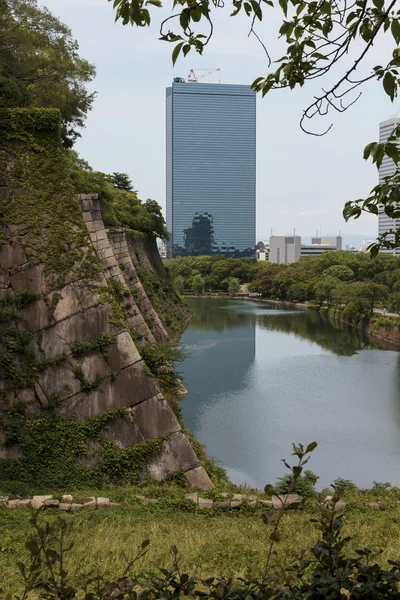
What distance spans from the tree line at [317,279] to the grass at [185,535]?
1377 inches

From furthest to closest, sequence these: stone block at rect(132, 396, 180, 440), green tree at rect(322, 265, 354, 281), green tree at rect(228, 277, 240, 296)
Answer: green tree at rect(228, 277, 240, 296)
green tree at rect(322, 265, 354, 281)
stone block at rect(132, 396, 180, 440)

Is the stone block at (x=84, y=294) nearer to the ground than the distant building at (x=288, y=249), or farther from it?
nearer to the ground

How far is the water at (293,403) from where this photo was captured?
50.9ft

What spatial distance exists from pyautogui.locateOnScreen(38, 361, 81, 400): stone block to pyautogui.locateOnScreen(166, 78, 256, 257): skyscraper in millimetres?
121896

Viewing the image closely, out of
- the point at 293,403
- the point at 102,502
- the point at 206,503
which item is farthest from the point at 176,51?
the point at 293,403

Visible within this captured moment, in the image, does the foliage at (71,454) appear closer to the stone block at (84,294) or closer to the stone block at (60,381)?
the stone block at (60,381)

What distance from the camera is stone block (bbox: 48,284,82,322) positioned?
1080 centimetres

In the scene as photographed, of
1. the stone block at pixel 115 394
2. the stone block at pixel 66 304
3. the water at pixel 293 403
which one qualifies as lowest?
the water at pixel 293 403

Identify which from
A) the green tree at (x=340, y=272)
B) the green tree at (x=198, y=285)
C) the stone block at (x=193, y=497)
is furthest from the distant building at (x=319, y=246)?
the stone block at (x=193, y=497)

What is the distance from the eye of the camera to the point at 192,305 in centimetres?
6525

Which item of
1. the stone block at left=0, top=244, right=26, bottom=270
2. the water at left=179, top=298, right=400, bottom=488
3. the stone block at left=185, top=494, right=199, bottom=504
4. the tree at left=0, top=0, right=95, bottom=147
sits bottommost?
the water at left=179, top=298, right=400, bottom=488

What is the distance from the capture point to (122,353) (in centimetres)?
1078

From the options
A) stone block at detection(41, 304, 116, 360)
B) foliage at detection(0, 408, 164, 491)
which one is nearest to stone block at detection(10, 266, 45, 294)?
stone block at detection(41, 304, 116, 360)

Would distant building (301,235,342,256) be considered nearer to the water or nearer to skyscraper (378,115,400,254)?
skyscraper (378,115,400,254)
